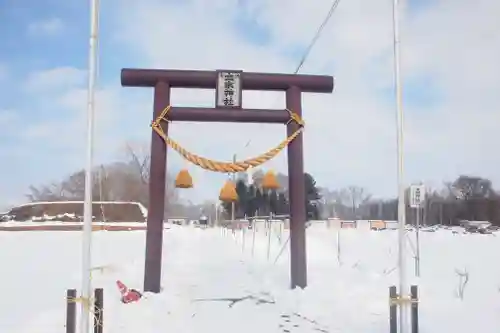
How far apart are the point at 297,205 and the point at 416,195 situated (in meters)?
3.10

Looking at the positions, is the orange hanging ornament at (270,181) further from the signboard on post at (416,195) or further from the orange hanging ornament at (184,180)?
the signboard on post at (416,195)

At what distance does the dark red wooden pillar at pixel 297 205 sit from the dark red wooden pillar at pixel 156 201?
7.65 feet

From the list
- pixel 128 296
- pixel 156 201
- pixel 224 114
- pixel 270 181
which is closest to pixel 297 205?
pixel 270 181

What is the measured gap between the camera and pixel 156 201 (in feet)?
30.7

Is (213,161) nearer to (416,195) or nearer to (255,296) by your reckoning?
(255,296)

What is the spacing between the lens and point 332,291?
30.7 feet

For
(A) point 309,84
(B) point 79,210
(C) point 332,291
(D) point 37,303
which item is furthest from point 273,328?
(B) point 79,210

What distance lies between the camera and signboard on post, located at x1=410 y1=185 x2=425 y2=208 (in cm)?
1126

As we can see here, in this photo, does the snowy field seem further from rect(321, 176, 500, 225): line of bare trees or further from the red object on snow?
rect(321, 176, 500, 225): line of bare trees

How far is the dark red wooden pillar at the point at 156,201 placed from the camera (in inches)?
363

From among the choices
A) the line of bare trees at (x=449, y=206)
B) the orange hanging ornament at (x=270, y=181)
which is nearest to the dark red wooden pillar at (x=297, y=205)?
the orange hanging ornament at (x=270, y=181)

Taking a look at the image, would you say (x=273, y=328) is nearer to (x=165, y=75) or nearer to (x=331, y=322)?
(x=331, y=322)

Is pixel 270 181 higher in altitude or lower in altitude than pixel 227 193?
higher

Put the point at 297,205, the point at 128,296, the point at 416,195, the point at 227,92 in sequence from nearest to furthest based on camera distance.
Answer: the point at 128,296 → the point at 227,92 → the point at 297,205 → the point at 416,195
